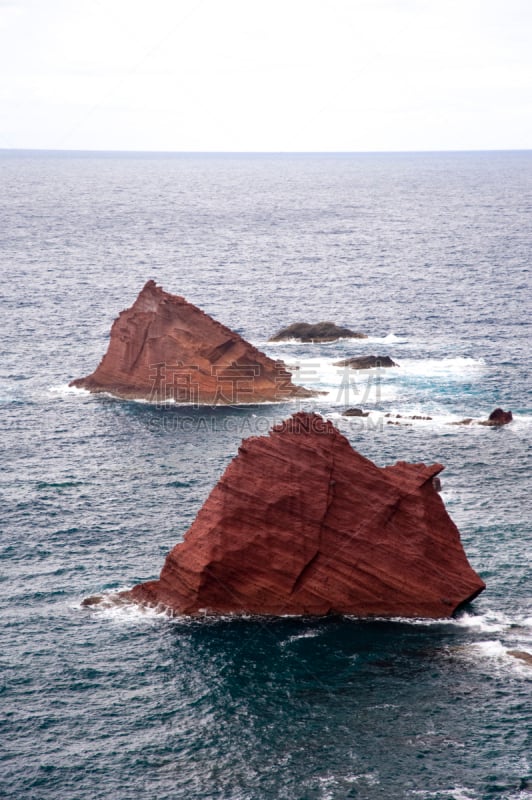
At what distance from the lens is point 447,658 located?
210 feet

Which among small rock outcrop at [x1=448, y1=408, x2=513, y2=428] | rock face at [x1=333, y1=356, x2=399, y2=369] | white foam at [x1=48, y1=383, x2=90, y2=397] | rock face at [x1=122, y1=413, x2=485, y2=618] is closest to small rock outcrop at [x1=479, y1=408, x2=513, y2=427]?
small rock outcrop at [x1=448, y1=408, x2=513, y2=428]

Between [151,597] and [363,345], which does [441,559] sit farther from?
[363,345]

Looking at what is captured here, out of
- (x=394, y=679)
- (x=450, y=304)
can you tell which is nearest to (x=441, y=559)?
(x=394, y=679)

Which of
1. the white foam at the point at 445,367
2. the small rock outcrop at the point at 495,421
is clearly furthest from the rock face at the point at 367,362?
the small rock outcrop at the point at 495,421

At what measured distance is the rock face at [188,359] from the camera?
113m

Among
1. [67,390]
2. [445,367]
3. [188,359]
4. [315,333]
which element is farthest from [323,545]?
[315,333]

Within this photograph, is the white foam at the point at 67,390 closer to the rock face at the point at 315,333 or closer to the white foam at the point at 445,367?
the rock face at the point at 315,333

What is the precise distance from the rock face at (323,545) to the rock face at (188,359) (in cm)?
4264

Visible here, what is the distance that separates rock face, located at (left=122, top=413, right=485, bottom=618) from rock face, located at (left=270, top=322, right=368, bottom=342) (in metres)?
69.9

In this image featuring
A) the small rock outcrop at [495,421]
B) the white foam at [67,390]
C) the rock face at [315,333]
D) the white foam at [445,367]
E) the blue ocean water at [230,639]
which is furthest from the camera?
the rock face at [315,333]

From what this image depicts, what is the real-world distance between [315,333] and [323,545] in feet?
242

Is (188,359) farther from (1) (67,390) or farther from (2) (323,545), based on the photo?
(2) (323,545)

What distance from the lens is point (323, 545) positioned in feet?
227

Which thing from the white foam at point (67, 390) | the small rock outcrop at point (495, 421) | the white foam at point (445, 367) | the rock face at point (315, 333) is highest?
the rock face at point (315, 333)
